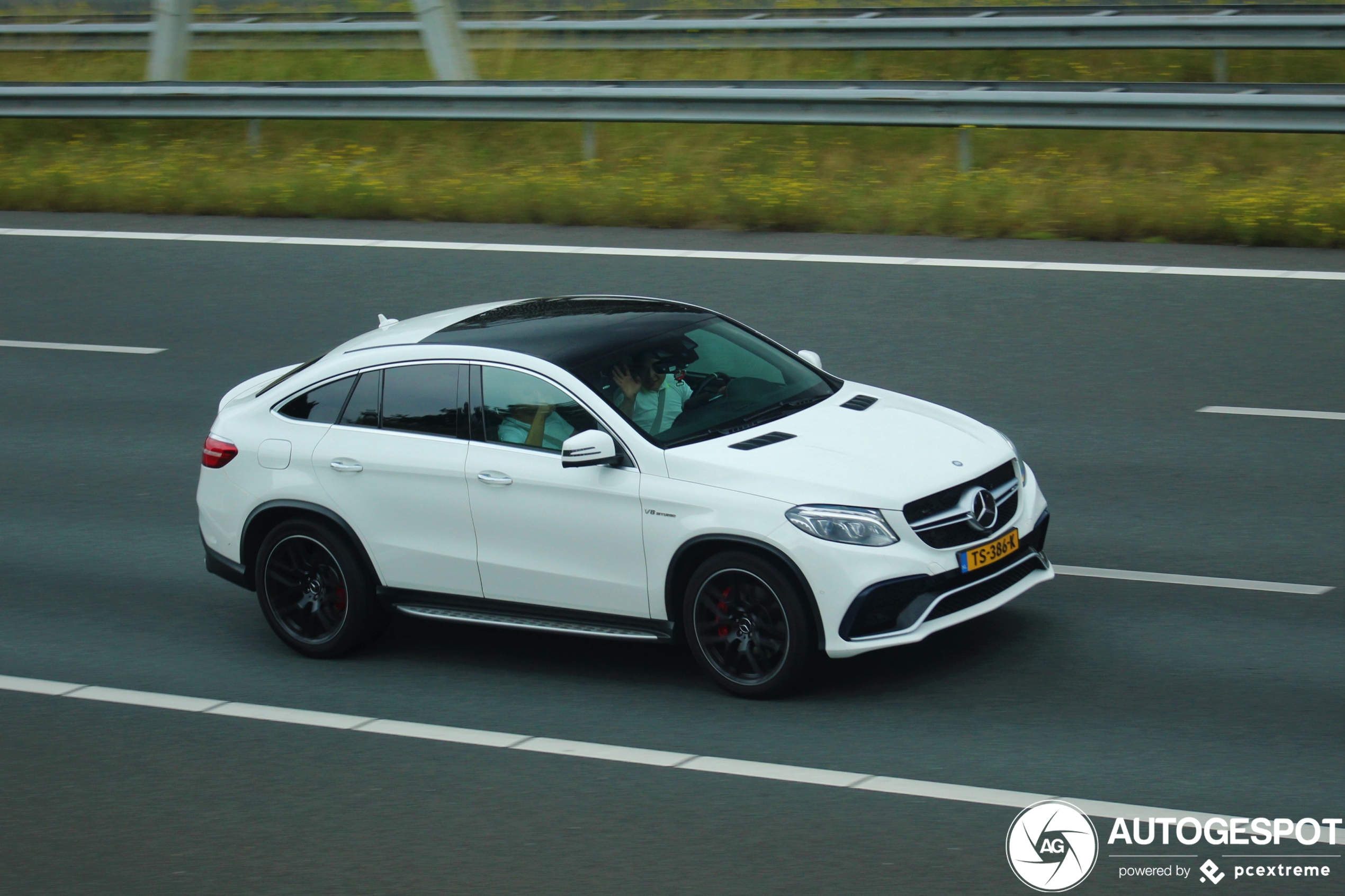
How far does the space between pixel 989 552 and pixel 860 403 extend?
1.15 m

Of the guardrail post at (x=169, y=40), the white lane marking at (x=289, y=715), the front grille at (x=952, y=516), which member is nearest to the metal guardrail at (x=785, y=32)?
the guardrail post at (x=169, y=40)

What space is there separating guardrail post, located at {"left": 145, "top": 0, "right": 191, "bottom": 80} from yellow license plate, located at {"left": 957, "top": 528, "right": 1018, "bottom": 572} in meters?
15.6

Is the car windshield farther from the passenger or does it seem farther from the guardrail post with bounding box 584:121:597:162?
the guardrail post with bounding box 584:121:597:162

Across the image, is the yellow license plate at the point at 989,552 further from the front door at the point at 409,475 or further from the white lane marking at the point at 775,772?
the front door at the point at 409,475

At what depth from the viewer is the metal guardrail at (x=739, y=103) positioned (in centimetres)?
1471

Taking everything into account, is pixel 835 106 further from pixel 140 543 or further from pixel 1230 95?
pixel 140 543

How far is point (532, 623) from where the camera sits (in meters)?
7.75

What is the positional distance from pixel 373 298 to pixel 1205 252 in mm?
6853

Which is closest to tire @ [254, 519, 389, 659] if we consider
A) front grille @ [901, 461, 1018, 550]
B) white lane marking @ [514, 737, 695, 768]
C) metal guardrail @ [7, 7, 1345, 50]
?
white lane marking @ [514, 737, 695, 768]

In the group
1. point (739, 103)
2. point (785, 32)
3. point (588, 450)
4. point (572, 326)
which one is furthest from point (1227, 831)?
point (785, 32)

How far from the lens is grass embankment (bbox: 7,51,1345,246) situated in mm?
14625

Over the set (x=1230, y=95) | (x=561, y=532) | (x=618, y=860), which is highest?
(x=1230, y=95)

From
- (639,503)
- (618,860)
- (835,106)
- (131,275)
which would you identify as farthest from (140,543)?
(835,106)

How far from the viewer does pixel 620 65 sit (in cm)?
2066
